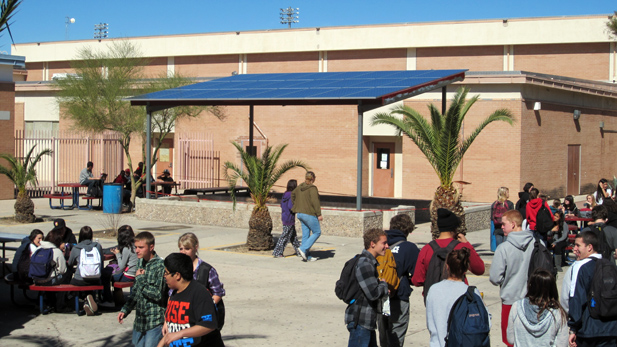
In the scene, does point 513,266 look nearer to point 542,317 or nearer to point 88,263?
point 542,317

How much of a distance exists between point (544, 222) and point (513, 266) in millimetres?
5216

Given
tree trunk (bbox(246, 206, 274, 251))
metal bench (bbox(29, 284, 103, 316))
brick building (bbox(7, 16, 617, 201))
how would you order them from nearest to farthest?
metal bench (bbox(29, 284, 103, 316)), tree trunk (bbox(246, 206, 274, 251)), brick building (bbox(7, 16, 617, 201))

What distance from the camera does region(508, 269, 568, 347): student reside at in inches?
214

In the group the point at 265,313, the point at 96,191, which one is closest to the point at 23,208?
the point at 96,191

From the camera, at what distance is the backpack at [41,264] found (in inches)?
367

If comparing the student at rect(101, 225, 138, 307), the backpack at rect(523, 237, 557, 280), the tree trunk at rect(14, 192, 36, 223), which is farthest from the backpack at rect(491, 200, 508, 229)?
the tree trunk at rect(14, 192, 36, 223)

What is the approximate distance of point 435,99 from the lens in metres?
27.3

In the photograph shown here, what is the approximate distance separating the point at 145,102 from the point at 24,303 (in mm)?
11120

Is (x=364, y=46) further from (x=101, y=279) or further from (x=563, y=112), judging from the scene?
(x=101, y=279)

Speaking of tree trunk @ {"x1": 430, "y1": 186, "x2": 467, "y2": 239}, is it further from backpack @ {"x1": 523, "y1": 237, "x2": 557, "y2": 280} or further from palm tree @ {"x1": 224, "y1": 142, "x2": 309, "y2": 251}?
backpack @ {"x1": 523, "y1": 237, "x2": 557, "y2": 280}

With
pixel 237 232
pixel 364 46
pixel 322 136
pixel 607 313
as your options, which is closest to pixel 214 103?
pixel 237 232

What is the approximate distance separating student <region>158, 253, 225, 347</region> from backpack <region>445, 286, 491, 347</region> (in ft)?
5.77

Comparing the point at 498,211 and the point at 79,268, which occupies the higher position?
the point at 498,211

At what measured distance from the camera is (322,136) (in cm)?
3016
